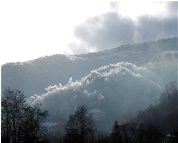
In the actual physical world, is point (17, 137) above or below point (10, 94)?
below

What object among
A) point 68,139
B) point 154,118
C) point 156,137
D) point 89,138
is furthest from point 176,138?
point 154,118

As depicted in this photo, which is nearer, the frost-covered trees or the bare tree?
the frost-covered trees

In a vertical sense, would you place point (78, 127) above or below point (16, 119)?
below

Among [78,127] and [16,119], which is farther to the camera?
[78,127]

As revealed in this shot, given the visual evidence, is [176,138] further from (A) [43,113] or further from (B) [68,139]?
(A) [43,113]

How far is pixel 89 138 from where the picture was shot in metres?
96.6

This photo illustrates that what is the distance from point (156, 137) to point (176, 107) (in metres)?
81.6

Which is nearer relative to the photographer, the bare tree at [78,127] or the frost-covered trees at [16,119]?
the frost-covered trees at [16,119]

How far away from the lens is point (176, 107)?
188m

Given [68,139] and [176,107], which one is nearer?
[68,139]

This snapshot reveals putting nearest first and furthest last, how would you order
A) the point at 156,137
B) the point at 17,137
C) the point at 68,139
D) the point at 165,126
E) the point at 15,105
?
1. the point at 15,105
2. the point at 17,137
3. the point at 68,139
4. the point at 156,137
5. the point at 165,126

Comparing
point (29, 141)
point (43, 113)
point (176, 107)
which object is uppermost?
point (176, 107)

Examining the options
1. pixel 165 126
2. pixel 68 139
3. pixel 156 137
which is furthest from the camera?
pixel 165 126

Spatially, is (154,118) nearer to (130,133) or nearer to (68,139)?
(130,133)
